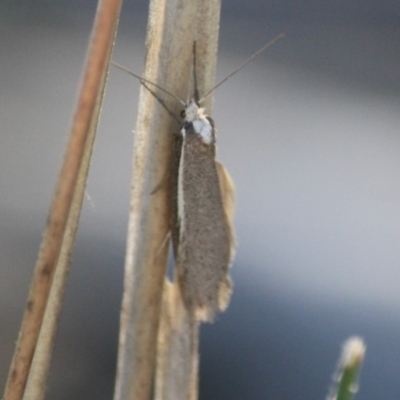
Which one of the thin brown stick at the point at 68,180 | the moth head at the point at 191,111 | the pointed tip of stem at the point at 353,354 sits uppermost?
the moth head at the point at 191,111

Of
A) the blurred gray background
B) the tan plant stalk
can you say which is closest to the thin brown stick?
the tan plant stalk

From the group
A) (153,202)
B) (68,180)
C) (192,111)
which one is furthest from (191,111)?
(68,180)

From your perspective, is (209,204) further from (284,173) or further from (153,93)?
(284,173)

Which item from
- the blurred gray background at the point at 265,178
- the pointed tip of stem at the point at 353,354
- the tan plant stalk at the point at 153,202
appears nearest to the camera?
the pointed tip of stem at the point at 353,354

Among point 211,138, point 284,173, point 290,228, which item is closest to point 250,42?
point 284,173

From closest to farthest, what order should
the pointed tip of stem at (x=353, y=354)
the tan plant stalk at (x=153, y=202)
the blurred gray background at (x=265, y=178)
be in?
the pointed tip of stem at (x=353, y=354)
the tan plant stalk at (x=153, y=202)
the blurred gray background at (x=265, y=178)

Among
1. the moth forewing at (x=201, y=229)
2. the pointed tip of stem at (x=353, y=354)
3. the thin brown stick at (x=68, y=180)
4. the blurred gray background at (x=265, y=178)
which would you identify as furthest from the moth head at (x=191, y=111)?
the blurred gray background at (x=265, y=178)

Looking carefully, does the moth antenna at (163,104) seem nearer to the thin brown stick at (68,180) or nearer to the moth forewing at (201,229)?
the moth forewing at (201,229)
